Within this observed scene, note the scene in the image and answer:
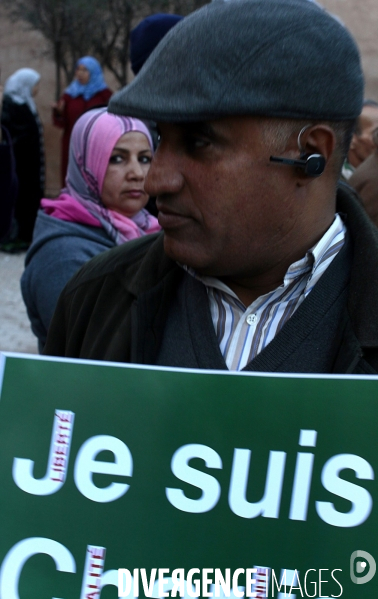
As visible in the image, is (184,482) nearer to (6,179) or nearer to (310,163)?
(310,163)

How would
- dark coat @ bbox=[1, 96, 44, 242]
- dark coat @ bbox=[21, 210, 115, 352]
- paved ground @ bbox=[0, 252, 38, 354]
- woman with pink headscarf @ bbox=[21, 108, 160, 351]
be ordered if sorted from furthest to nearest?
dark coat @ bbox=[1, 96, 44, 242] → paved ground @ bbox=[0, 252, 38, 354] → woman with pink headscarf @ bbox=[21, 108, 160, 351] → dark coat @ bbox=[21, 210, 115, 352]

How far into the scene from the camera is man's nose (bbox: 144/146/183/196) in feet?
5.36

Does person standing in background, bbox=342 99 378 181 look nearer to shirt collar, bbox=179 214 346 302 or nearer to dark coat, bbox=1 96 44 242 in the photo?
shirt collar, bbox=179 214 346 302

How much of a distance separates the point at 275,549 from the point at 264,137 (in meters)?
0.76

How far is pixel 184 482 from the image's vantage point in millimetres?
1265

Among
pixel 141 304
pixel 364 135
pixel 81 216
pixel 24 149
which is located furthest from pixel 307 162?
pixel 24 149

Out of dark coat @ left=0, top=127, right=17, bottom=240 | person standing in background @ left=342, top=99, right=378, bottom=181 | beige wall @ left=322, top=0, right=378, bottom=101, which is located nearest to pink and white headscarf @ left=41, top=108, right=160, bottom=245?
person standing in background @ left=342, top=99, right=378, bottom=181

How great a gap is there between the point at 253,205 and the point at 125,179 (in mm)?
1991

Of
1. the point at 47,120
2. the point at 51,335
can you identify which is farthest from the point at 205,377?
the point at 47,120

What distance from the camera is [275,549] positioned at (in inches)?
48.2

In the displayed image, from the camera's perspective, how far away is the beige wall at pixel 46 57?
13.8 m

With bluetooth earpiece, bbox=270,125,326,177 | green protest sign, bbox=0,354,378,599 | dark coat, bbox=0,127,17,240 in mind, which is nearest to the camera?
green protest sign, bbox=0,354,378,599

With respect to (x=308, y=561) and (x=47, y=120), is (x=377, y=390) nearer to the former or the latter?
(x=308, y=561)

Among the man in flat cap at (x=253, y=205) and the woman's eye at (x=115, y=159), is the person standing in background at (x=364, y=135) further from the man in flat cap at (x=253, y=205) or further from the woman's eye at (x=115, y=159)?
the man in flat cap at (x=253, y=205)
